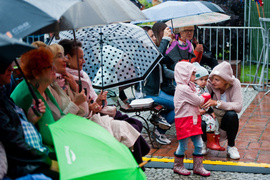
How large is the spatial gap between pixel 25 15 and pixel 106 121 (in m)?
2.09

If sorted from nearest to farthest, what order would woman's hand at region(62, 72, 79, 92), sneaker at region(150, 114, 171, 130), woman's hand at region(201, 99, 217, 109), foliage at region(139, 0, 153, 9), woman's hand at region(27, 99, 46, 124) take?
woman's hand at region(27, 99, 46, 124) → woman's hand at region(62, 72, 79, 92) → woman's hand at region(201, 99, 217, 109) → sneaker at region(150, 114, 171, 130) → foliage at region(139, 0, 153, 9)

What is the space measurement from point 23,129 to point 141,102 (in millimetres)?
3361

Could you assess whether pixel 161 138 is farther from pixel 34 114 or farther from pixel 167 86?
pixel 34 114

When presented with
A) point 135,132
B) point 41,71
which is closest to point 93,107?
point 135,132

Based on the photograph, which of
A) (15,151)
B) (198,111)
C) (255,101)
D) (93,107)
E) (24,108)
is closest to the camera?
(15,151)

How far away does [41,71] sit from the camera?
4.04m

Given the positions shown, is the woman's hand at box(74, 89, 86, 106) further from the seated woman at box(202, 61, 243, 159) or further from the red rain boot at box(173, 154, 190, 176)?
the seated woman at box(202, 61, 243, 159)

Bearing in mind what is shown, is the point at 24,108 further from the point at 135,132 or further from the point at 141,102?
the point at 141,102

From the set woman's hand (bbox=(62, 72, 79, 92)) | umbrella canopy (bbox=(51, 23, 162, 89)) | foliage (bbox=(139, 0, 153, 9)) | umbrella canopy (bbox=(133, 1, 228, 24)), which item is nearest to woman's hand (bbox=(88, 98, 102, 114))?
woman's hand (bbox=(62, 72, 79, 92))

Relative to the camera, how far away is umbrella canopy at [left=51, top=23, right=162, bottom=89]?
227 inches

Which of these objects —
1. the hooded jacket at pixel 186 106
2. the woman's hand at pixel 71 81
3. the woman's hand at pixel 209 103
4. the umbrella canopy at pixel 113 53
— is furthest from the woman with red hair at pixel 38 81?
the woman's hand at pixel 209 103

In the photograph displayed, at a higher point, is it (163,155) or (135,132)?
(135,132)

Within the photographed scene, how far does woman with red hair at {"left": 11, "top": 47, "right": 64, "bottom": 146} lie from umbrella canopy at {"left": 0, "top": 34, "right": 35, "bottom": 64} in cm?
87

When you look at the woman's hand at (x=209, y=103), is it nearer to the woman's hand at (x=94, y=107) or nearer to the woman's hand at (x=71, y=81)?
the woman's hand at (x=94, y=107)
